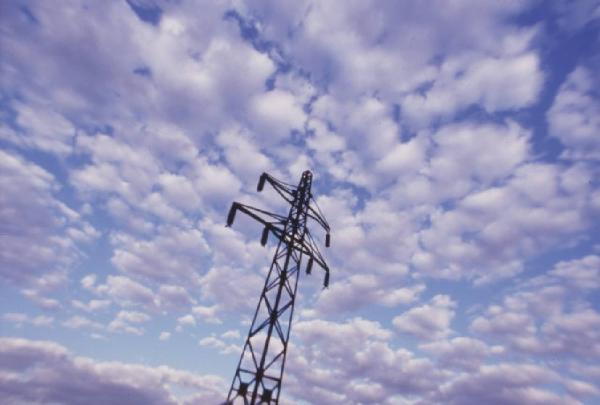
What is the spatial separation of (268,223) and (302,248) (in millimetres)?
2137

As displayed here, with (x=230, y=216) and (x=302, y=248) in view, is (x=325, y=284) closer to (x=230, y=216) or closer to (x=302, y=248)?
(x=302, y=248)

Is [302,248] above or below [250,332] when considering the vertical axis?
above

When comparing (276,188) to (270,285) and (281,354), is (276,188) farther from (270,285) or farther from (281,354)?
(281,354)

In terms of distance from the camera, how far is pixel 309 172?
16938 mm

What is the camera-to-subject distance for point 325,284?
1667cm

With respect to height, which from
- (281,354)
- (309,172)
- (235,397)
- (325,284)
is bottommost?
(235,397)

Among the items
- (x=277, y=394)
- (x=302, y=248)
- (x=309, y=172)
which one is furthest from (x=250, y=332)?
(x=309, y=172)

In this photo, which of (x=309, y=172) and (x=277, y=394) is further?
(x=309, y=172)

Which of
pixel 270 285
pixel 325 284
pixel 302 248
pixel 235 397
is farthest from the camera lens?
pixel 325 284

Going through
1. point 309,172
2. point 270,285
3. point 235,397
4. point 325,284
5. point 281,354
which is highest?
point 309,172

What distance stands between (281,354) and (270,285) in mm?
2737

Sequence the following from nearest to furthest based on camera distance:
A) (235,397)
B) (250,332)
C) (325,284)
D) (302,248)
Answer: (235,397) < (250,332) < (302,248) < (325,284)

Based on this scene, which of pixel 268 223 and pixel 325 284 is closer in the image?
pixel 268 223

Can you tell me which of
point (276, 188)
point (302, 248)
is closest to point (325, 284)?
point (302, 248)
